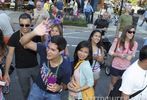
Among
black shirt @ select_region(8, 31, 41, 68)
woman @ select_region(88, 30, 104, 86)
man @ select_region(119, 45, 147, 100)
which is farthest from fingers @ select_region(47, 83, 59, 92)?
woman @ select_region(88, 30, 104, 86)

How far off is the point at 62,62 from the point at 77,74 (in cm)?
51

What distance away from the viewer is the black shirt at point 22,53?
238 inches

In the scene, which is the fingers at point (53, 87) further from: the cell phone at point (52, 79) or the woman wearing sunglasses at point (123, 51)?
the woman wearing sunglasses at point (123, 51)

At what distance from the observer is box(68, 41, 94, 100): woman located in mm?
5379

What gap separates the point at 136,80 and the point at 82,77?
1.13 m

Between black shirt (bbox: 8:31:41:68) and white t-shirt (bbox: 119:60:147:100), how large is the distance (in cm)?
197

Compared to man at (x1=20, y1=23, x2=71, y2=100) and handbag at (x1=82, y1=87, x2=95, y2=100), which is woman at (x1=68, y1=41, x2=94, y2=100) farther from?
man at (x1=20, y1=23, x2=71, y2=100)

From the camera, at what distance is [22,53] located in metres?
6.07

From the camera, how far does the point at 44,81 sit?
5.04m

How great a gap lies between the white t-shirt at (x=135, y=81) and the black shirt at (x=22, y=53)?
77.7 inches

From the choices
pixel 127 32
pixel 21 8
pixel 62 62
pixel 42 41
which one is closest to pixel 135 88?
pixel 62 62

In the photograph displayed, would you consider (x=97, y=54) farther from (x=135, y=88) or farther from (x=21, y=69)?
(x=135, y=88)

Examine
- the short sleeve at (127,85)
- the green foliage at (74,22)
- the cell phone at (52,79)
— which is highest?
the short sleeve at (127,85)

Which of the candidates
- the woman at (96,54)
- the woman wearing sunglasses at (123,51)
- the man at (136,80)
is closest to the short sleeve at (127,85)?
the man at (136,80)
